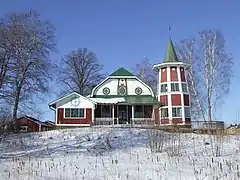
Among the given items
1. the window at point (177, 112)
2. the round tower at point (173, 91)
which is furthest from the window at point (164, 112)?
the window at point (177, 112)

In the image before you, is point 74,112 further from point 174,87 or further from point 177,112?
point 174,87

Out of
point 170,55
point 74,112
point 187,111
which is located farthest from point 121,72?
point 187,111

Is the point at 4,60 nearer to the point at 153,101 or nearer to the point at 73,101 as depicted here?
the point at 73,101

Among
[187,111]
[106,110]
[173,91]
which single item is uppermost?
[173,91]

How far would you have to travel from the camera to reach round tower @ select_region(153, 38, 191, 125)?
116 ft

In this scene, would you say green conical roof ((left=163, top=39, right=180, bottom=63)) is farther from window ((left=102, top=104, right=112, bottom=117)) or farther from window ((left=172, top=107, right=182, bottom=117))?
window ((left=102, top=104, right=112, bottom=117))

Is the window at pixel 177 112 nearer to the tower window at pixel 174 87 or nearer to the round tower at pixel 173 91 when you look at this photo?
the round tower at pixel 173 91

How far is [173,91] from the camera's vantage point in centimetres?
3628

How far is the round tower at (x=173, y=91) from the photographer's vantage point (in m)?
35.4

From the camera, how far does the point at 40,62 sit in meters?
33.2

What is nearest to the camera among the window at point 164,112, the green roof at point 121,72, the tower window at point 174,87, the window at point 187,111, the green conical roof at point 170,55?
the window at point 164,112

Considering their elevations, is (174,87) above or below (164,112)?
above

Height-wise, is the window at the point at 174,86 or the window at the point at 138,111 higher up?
the window at the point at 174,86

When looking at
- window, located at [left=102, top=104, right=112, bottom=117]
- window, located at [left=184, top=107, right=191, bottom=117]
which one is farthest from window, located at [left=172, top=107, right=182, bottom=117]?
window, located at [left=102, top=104, right=112, bottom=117]
